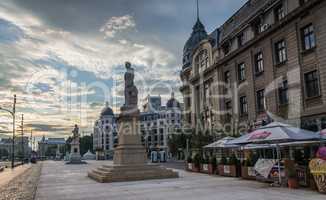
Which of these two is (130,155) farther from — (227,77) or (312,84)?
(227,77)

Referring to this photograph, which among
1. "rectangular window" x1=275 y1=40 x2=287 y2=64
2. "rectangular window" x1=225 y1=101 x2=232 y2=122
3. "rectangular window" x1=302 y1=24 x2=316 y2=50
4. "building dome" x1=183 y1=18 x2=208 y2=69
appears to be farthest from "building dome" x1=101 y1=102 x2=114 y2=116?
"rectangular window" x1=302 y1=24 x2=316 y2=50

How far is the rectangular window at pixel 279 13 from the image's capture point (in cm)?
2757

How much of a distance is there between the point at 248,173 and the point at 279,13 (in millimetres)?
15751

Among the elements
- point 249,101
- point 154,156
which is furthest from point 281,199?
point 154,156

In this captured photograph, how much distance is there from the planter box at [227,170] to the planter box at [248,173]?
4.29 ft

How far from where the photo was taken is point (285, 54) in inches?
1057

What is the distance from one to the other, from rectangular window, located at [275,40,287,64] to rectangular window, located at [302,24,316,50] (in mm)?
2303

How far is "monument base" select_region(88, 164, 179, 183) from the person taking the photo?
20.2 meters

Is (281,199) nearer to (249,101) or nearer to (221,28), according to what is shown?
(249,101)

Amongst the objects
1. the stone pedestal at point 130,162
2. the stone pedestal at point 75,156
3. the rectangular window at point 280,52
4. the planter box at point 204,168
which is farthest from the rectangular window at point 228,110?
the stone pedestal at point 75,156

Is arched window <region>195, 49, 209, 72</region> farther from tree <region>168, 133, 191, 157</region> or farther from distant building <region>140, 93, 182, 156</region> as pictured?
distant building <region>140, 93, 182, 156</region>

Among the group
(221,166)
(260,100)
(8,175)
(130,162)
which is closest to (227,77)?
(260,100)

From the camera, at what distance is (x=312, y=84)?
23.8 m

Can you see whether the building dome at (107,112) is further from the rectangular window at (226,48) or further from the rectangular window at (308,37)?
the rectangular window at (308,37)
